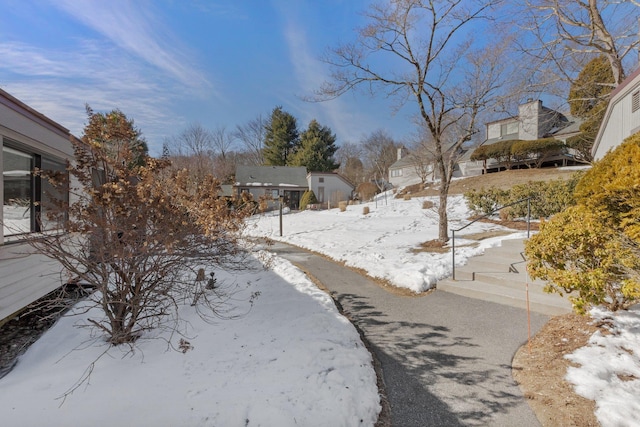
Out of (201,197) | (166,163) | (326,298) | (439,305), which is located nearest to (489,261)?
(439,305)

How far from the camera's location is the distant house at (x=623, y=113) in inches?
254

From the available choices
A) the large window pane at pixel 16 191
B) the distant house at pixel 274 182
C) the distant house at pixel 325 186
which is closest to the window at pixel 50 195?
the large window pane at pixel 16 191

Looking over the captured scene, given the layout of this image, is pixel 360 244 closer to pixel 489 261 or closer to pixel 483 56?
pixel 489 261

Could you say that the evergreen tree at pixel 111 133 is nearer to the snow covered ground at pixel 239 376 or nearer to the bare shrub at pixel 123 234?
the bare shrub at pixel 123 234

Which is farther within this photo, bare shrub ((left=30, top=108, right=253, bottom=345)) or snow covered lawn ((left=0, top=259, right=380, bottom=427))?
bare shrub ((left=30, top=108, right=253, bottom=345))

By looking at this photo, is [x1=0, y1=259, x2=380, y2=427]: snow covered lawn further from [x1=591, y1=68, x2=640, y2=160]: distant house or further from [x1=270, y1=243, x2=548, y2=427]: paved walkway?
[x1=591, y1=68, x2=640, y2=160]: distant house

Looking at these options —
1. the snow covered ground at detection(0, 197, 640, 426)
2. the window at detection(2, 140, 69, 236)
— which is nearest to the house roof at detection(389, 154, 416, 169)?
the snow covered ground at detection(0, 197, 640, 426)

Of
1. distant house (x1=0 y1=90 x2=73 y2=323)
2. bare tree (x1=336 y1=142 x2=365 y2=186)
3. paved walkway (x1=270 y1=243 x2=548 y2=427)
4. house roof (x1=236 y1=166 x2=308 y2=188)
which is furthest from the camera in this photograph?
bare tree (x1=336 y1=142 x2=365 y2=186)

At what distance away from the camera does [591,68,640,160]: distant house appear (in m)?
6.46

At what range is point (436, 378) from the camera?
3074 millimetres

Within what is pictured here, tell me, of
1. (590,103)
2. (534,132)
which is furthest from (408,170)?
(590,103)

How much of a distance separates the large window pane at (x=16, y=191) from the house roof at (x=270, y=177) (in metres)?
25.8

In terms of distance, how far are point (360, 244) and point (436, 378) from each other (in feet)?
25.4

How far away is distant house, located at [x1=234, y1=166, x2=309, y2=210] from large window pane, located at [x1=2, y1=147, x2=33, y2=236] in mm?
25588
